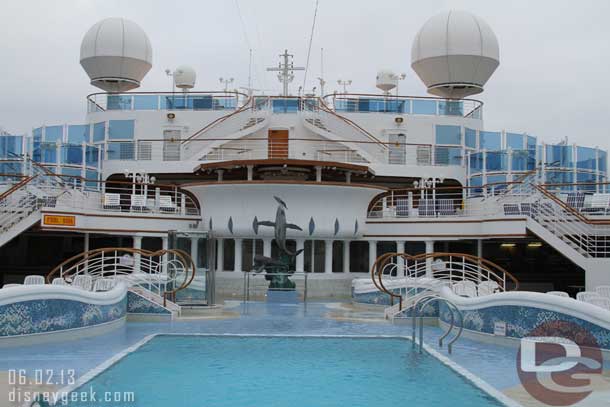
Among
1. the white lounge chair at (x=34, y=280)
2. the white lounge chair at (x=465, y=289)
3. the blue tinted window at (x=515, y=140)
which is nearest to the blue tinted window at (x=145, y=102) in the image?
the blue tinted window at (x=515, y=140)

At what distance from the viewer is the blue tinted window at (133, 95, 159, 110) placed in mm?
38844

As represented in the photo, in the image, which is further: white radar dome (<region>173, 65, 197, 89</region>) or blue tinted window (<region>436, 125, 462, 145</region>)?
white radar dome (<region>173, 65, 197, 89</region>)

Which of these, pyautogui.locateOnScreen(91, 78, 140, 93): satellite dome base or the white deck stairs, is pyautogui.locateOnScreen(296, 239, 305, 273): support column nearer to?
the white deck stairs

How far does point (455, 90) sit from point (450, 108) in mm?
1818

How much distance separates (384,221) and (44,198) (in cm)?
1373

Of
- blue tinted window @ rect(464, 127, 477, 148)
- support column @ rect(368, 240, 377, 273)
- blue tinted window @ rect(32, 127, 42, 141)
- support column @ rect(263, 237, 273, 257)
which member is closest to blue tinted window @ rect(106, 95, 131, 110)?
blue tinted window @ rect(32, 127, 42, 141)

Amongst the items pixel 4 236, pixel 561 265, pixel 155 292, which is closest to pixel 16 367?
pixel 155 292

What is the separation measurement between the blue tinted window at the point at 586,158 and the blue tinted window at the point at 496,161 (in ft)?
17.9

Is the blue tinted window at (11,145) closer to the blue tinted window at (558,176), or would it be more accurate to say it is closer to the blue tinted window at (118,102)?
the blue tinted window at (118,102)

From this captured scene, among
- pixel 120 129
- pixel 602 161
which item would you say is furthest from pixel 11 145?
pixel 602 161

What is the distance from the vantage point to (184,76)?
1762 inches

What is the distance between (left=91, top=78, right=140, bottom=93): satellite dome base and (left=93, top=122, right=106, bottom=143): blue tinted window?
3914mm

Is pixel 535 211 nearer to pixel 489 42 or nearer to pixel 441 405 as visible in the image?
pixel 489 42

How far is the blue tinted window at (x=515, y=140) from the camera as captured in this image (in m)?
39.1
